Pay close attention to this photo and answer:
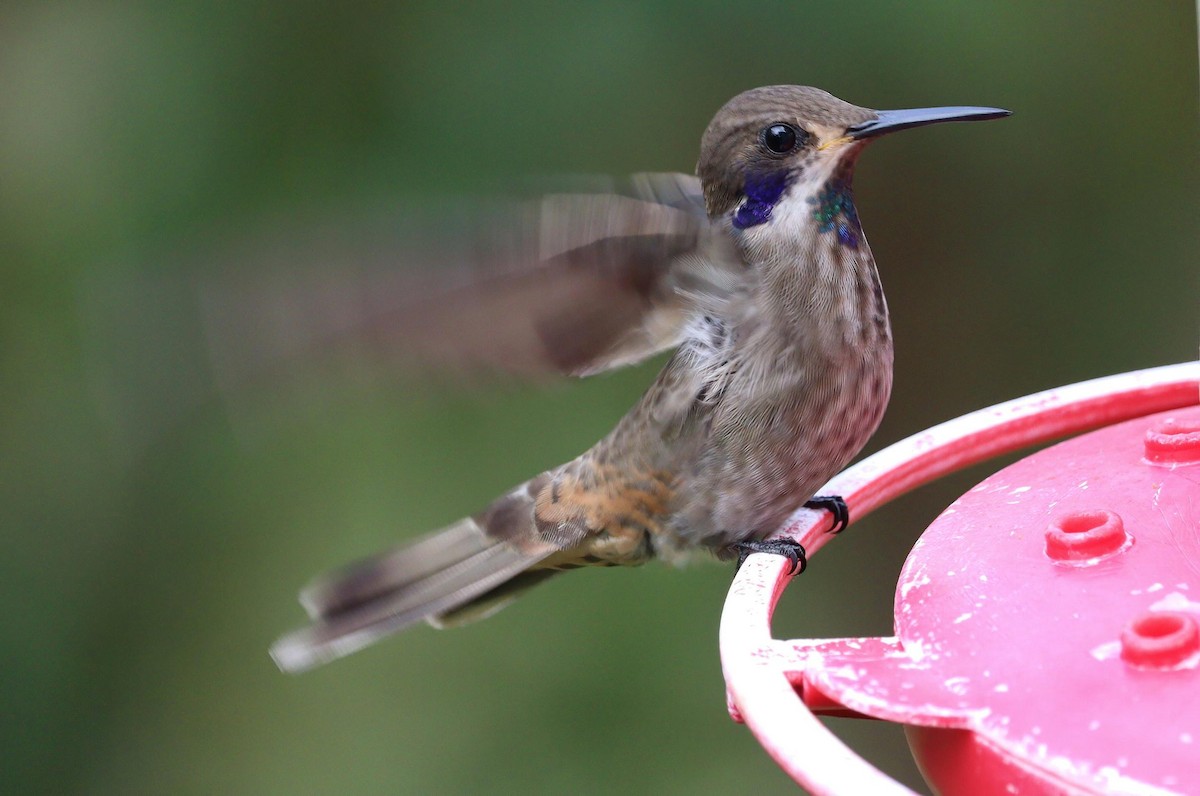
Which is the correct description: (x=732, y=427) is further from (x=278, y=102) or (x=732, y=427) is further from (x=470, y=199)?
(x=278, y=102)

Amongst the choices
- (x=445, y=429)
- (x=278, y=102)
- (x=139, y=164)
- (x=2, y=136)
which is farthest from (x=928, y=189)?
(x=2, y=136)

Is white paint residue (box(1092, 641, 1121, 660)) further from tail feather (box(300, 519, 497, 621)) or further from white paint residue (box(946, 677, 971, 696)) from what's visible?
tail feather (box(300, 519, 497, 621))

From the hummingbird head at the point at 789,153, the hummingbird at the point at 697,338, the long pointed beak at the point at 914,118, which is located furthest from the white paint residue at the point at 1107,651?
the hummingbird head at the point at 789,153

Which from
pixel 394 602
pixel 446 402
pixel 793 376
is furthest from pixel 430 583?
pixel 793 376

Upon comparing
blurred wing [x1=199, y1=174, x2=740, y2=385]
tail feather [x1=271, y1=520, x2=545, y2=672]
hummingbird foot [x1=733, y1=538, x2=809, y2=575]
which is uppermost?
blurred wing [x1=199, y1=174, x2=740, y2=385]

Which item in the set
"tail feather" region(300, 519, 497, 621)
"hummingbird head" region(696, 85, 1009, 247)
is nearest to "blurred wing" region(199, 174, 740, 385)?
"hummingbird head" region(696, 85, 1009, 247)

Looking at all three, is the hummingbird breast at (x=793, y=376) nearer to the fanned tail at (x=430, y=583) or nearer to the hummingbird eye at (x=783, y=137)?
the hummingbird eye at (x=783, y=137)

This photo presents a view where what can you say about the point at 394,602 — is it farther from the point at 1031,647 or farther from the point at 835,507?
the point at 1031,647
